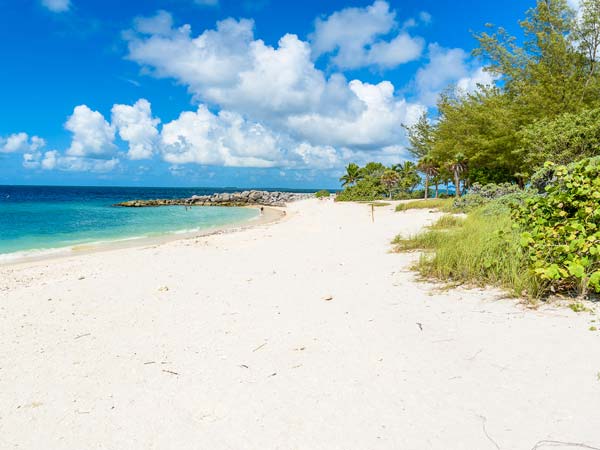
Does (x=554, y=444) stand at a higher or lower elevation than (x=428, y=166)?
lower

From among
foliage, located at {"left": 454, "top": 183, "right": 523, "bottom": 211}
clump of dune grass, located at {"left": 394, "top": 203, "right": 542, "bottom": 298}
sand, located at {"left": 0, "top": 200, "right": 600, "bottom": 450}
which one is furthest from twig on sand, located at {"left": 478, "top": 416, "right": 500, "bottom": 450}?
foliage, located at {"left": 454, "top": 183, "right": 523, "bottom": 211}

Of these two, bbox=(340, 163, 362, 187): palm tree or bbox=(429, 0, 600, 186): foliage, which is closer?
bbox=(429, 0, 600, 186): foliage

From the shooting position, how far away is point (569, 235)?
422 cm

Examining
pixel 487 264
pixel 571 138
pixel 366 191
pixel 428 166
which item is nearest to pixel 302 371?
pixel 487 264

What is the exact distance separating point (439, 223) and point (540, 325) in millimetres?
8620

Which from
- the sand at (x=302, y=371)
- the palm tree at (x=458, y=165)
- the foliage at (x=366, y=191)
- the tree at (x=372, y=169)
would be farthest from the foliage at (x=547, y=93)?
the tree at (x=372, y=169)

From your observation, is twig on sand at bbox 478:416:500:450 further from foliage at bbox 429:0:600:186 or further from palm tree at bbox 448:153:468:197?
palm tree at bbox 448:153:468:197

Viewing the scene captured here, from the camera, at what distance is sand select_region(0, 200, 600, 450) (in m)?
2.49

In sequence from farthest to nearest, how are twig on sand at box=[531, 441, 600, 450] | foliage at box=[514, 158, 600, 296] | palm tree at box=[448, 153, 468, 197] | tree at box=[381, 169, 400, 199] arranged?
tree at box=[381, 169, 400, 199] → palm tree at box=[448, 153, 468, 197] → foliage at box=[514, 158, 600, 296] → twig on sand at box=[531, 441, 600, 450]

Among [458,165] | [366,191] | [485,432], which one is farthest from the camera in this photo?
[366,191]

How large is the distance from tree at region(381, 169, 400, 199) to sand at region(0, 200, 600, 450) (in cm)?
5101

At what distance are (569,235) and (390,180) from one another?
52770mm

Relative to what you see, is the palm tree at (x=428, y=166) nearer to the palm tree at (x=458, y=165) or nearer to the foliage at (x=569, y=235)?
the palm tree at (x=458, y=165)

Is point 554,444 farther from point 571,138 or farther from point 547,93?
point 547,93
